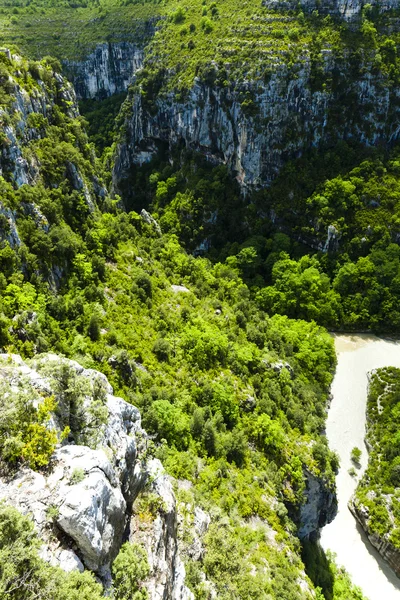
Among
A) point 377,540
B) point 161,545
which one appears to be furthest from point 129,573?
point 377,540

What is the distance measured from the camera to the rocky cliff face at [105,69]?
9900 centimetres

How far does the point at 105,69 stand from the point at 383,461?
360ft

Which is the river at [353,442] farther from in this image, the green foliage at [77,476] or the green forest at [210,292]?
the green foliage at [77,476]

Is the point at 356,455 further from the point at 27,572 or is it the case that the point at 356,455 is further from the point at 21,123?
the point at 21,123

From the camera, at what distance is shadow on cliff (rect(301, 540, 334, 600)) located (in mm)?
30031

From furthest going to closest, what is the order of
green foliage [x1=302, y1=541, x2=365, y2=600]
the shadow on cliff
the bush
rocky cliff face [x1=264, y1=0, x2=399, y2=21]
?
rocky cliff face [x1=264, y1=0, x2=399, y2=21] → the bush → green foliage [x1=302, y1=541, x2=365, y2=600] → the shadow on cliff

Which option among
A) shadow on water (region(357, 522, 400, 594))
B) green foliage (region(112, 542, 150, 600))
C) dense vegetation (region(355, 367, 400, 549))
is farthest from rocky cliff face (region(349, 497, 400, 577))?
green foliage (region(112, 542, 150, 600))

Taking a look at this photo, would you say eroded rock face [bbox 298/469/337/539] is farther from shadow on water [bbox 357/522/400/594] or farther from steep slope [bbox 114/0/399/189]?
steep slope [bbox 114/0/399/189]

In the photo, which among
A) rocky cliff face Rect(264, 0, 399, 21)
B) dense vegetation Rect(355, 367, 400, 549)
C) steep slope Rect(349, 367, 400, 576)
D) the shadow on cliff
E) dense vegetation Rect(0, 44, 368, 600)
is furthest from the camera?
rocky cliff face Rect(264, 0, 399, 21)

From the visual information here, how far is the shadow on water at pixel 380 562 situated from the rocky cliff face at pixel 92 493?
31369 mm

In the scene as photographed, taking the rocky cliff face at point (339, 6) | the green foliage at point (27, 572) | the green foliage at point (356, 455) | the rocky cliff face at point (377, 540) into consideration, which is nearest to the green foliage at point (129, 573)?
the green foliage at point (27, 572)

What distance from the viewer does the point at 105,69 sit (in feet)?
338

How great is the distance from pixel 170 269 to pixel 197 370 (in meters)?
18.3

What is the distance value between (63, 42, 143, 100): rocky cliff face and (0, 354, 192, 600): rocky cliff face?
4158 inches
